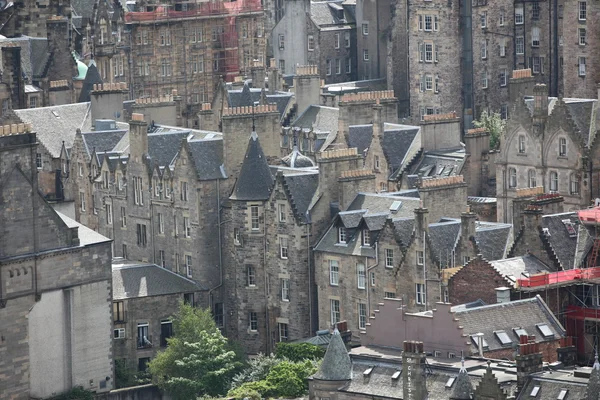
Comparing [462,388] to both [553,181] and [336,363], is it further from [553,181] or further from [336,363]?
[553,181]

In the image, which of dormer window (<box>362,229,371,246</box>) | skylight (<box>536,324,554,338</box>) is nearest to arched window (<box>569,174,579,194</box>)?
dormer window (<box>362,229,371,246</box>)

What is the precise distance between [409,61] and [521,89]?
32717mm

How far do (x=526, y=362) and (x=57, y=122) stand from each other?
217 ft

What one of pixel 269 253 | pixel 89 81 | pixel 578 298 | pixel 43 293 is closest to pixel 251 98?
pixel 269 253

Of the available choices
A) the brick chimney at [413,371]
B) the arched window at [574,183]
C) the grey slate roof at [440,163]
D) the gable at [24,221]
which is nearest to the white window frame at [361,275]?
the grey slate roof at [440,163]

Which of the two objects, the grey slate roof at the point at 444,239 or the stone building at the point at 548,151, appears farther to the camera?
the stone building at the point at 548,151

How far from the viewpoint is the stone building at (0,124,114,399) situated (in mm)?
142500

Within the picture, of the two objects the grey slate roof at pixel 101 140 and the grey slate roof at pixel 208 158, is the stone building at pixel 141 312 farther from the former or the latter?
the grey slate roof at pixel 101 140

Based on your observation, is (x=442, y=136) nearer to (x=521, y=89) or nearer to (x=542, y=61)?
(x=521, y=89)

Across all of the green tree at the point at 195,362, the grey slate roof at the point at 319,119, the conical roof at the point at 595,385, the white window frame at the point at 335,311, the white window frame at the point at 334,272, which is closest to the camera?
the conical roof at the point at 595,385

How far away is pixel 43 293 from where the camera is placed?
472 feet

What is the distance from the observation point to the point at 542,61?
641 feet

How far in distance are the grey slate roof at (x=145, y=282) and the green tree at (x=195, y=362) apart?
5.01m

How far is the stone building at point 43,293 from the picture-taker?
142 m
